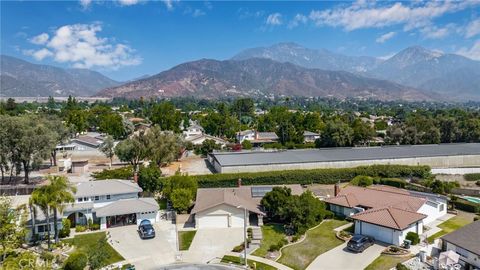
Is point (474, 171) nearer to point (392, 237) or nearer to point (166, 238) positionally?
point (392, 237)

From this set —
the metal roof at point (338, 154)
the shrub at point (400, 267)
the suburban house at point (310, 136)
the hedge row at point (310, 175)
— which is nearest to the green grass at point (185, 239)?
the hedge row at point (310, 175)

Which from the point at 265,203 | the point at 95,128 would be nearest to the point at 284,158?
the point at 265,203

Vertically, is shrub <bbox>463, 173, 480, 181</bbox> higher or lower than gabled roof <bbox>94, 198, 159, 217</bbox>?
lower

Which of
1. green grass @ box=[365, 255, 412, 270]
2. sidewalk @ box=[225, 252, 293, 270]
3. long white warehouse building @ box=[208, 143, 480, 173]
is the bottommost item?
sidewalk @ box=[225, 252, 293, 270]

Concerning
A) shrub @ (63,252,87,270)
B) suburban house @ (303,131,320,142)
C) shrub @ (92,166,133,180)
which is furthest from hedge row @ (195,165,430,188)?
suburban house @ (303,131,320,142)

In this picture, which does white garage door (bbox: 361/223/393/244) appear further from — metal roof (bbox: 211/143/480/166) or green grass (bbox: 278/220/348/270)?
metal roof (bbox: 211/143/480/166)

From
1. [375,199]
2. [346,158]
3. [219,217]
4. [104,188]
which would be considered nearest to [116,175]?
[104,188]

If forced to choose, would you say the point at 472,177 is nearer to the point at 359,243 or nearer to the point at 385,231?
the point at 385,231
